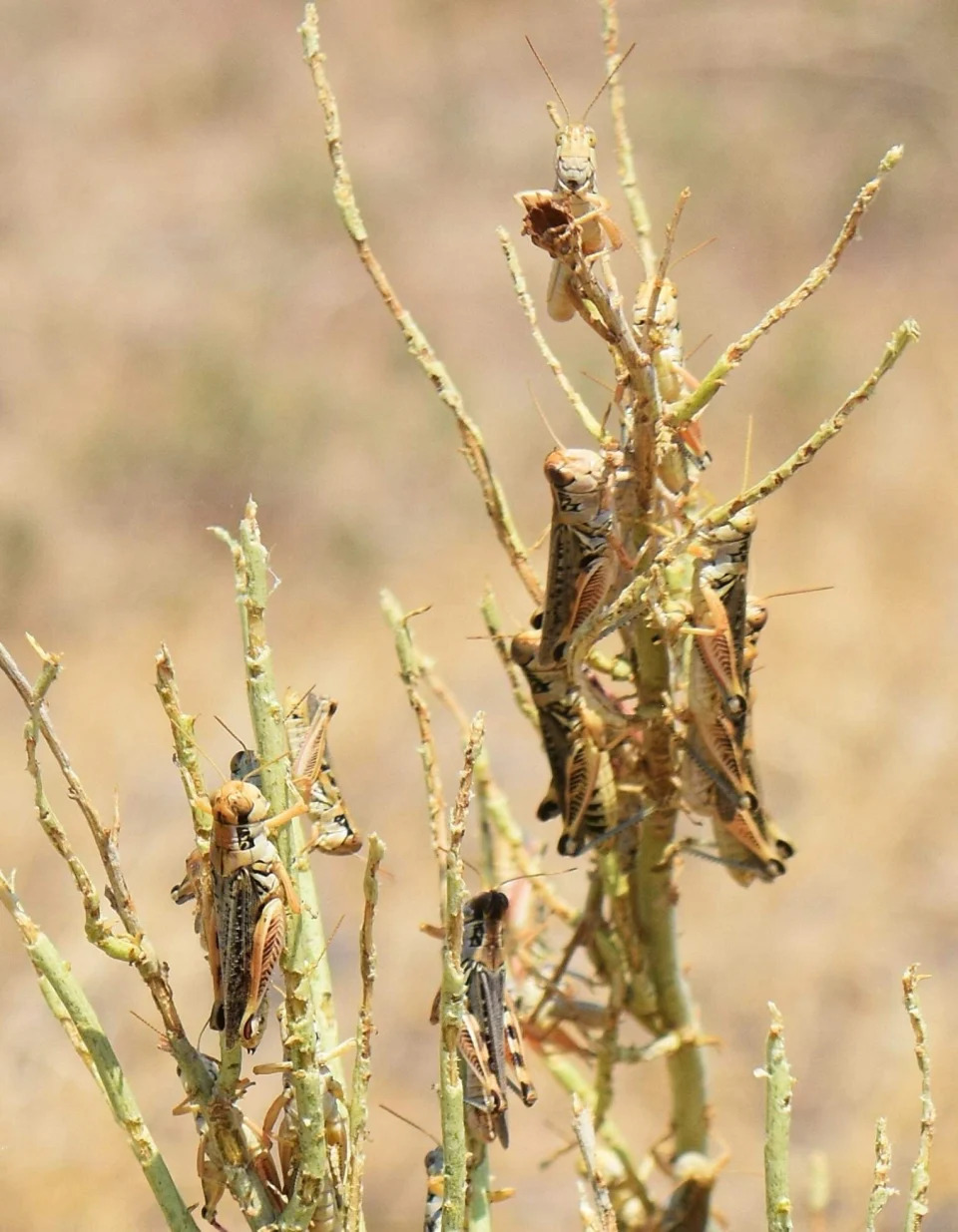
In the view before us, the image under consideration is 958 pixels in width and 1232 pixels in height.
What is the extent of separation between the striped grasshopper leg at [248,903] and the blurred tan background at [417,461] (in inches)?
95.3

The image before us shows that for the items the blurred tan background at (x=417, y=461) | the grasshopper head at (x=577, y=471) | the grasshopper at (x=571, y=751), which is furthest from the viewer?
the blurred tan background at (x=417, y=461)

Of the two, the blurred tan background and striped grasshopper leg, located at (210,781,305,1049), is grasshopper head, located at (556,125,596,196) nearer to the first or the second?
striped grasshopper leg, located at (210,781,305,1049)

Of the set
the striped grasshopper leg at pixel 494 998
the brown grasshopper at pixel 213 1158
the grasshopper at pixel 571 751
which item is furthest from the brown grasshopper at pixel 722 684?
the brown grasshopper at pixel 213 1158

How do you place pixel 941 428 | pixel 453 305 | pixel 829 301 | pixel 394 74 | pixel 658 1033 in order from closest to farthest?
pixel 658 1033 < pixel 941 428 < pixel 829 301 < pixel 453 305 < pixel 394 74

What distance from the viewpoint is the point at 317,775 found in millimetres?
1302

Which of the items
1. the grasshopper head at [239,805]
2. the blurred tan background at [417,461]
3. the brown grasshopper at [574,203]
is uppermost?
the blurred tan background at [417,461]

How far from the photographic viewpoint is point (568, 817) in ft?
4.75

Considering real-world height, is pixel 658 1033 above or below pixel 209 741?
below

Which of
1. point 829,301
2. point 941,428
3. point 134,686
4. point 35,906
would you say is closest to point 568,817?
point 35,906

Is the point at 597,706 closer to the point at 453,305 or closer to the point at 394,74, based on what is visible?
the point at 453,305

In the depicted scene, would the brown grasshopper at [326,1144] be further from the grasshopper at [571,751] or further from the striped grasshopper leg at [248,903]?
the grasshopper at [571,751]

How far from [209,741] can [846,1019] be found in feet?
11.1

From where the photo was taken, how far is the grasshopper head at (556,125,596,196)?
1.14 m

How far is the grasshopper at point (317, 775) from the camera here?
1.26m
